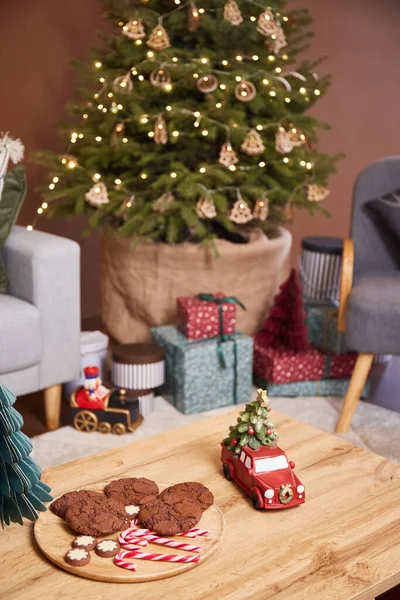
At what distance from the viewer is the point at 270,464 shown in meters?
1.57

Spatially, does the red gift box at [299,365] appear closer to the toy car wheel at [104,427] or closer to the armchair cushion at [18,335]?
the toy car wheel at [104,427]

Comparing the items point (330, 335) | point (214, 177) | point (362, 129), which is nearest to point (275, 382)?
point (330, 335)

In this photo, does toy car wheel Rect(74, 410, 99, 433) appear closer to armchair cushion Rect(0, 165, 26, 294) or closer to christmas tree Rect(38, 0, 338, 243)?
armchair cushion Rect(0, 165, 26, 294)

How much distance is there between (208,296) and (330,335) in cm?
54

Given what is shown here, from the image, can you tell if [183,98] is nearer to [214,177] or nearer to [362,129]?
[214,177]

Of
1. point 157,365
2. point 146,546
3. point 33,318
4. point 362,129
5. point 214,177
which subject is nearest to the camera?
point 146,546

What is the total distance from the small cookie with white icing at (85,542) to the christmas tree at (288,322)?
1710 millimetres

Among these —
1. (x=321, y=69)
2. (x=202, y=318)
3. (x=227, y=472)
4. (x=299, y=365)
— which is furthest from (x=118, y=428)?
(x=321, y=69)

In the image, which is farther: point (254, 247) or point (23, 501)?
point (254, 247)

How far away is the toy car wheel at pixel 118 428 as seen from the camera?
101 inches

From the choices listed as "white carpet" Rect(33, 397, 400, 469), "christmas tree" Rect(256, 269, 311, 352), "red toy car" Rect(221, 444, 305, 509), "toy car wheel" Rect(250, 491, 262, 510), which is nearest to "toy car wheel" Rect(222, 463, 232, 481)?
"red toy car" Rect(221, 444, 305, 509)

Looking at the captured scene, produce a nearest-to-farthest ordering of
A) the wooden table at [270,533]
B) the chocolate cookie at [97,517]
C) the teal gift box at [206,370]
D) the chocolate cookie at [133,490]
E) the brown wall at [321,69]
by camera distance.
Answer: the wooden table at [270,533] < the chocolate cookie at [97,517] < the chocolate cookie at [133,490] < the teal gift box at [206,370] < the brown wall at [321,69]

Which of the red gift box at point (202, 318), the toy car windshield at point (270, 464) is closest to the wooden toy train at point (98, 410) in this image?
the red gift box at point (202, 318)

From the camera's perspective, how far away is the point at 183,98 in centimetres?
310
